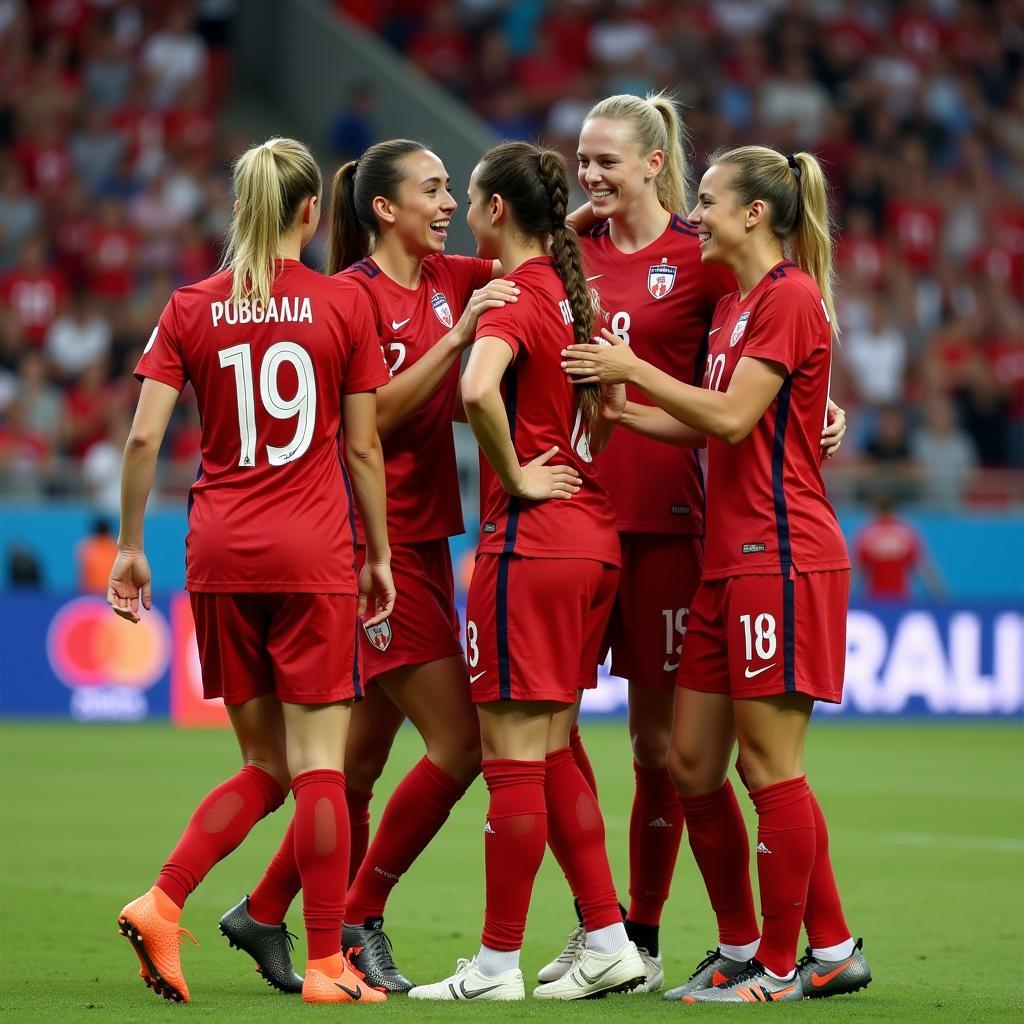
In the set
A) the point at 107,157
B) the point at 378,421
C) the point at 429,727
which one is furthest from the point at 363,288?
the point at 107,157

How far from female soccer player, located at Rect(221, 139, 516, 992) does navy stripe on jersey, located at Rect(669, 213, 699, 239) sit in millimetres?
737

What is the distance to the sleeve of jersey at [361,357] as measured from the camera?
17.7 ft

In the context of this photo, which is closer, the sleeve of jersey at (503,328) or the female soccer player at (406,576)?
the sleeve of jersey at (503,328)

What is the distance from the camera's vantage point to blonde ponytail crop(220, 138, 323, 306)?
532cm

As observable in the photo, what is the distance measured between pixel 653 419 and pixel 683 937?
2216 millimetres

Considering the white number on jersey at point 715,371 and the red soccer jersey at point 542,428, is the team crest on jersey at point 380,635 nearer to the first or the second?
the red soccer jersey at point 542,428

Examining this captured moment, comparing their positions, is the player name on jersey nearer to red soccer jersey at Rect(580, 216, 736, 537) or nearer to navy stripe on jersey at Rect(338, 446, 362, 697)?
navy stripe on jersey at Rect(338, 446, 362, 697)

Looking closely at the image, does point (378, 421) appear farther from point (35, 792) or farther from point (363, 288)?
point (35, 792)

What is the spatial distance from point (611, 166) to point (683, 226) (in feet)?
1.15

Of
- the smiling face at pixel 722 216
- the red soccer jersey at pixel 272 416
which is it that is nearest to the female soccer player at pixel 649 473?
the smiling face at pixel 722 216

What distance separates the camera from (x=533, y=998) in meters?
5.43

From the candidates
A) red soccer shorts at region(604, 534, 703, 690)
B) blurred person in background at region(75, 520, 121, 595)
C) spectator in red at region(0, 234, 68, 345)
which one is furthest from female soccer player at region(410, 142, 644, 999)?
spectator in red at region(0, 234, 68, 345)

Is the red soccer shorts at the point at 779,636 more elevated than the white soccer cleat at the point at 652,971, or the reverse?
the red soccer shorts at the point at 779,636

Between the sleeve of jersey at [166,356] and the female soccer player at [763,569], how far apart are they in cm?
110
